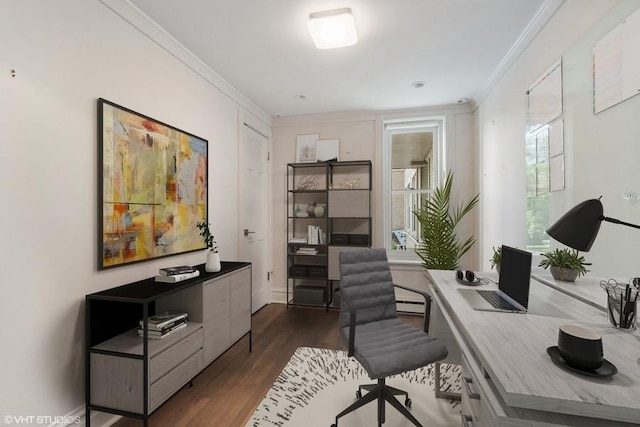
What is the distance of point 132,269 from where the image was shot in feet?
6.57

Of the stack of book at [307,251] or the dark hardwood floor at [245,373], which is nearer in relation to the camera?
the dark hardwood floor at [245,373]

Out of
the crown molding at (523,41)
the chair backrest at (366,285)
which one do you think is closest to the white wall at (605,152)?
the crown molding at (523,41)

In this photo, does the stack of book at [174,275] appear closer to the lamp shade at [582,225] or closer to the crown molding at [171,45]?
the crown molding at [171,45]

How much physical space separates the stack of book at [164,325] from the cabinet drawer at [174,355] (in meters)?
0.09

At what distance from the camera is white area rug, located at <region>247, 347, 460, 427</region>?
1.82m

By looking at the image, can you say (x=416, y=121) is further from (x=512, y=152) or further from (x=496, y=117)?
(x=512, y=152)

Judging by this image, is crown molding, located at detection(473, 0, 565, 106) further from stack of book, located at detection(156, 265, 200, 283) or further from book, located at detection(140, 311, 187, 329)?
book, located at detection(140, 311, 187, 329)

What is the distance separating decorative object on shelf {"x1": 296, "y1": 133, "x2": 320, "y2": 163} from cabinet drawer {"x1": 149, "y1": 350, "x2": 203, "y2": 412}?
2848mm

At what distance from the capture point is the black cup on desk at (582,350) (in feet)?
2.60

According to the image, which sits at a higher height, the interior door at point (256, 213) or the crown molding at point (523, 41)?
the crown molding at point (523, 41)

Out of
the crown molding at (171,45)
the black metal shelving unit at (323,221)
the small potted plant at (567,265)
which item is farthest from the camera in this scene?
the black metal shelving unit at (323,221)

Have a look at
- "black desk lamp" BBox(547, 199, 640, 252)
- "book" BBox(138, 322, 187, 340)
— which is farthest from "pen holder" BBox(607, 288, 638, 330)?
"book" BBox(138, 322, 187, 340)

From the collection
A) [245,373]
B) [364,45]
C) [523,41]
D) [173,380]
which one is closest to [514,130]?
[523,41]

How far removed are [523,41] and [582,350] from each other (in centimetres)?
243
